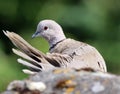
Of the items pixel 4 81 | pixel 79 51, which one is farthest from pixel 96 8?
pixel 79 51

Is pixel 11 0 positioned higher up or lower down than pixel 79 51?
higher up

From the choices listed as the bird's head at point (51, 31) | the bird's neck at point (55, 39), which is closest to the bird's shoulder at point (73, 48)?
the bird's neck at point (55, 39)

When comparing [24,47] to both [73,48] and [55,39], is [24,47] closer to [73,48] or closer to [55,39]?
[73,48]

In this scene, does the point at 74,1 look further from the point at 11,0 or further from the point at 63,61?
the point at 63,61

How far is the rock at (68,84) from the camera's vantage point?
411 cm

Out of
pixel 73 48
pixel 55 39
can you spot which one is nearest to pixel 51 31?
pixel 55 39

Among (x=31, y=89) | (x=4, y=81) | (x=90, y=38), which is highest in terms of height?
(x=90, y=38)

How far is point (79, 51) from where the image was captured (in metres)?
6.81

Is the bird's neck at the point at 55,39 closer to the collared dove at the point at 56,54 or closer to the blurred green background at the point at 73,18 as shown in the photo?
the collared dove at the point at 56,54

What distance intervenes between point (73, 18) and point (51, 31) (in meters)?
6.01

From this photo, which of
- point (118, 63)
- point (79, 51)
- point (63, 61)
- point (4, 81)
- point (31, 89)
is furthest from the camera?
point (118, 63)

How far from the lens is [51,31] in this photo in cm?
840

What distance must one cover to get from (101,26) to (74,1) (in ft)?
2.88

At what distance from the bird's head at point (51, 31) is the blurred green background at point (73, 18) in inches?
191
